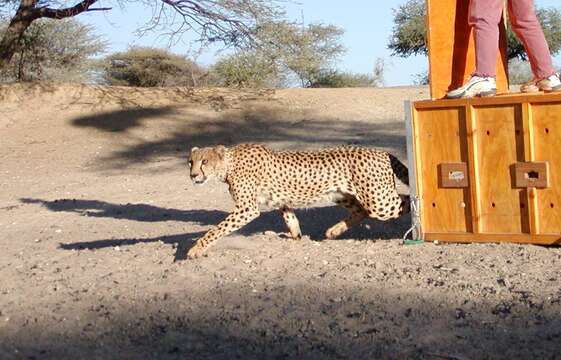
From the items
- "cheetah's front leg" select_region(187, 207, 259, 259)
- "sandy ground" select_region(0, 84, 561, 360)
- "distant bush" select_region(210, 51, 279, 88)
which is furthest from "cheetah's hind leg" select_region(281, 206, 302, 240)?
"distant bush" select_region(210, 51, 279, 88)

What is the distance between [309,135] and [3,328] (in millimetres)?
10074

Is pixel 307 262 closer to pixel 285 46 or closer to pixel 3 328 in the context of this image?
pixel 3 328

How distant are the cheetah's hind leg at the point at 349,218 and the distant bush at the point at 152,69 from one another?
20358mm

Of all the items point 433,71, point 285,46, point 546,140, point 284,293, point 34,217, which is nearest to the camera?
point 284,293

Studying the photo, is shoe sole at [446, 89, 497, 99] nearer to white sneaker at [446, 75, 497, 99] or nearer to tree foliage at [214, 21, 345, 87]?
white sneaker at [446, 75, 497, 99]

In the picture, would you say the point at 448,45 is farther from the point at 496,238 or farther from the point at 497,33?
the point at 496,238

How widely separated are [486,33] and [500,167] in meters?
0.93

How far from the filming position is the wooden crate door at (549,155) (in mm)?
6492

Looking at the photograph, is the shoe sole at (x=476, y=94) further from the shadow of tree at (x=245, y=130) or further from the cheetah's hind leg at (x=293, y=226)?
the shadow of tree at (x=245, y=130)

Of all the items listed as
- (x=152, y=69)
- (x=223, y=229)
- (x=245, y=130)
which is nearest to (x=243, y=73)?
(x=152, y=69)

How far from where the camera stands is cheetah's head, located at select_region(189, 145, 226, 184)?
746 centimetres

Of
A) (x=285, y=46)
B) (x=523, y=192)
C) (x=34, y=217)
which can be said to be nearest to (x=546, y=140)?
(x=523, y=192)

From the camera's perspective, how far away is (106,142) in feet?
52.6

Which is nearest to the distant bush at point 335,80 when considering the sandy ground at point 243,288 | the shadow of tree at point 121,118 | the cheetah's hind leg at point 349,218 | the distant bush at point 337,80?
the distant bush at point 337,80
